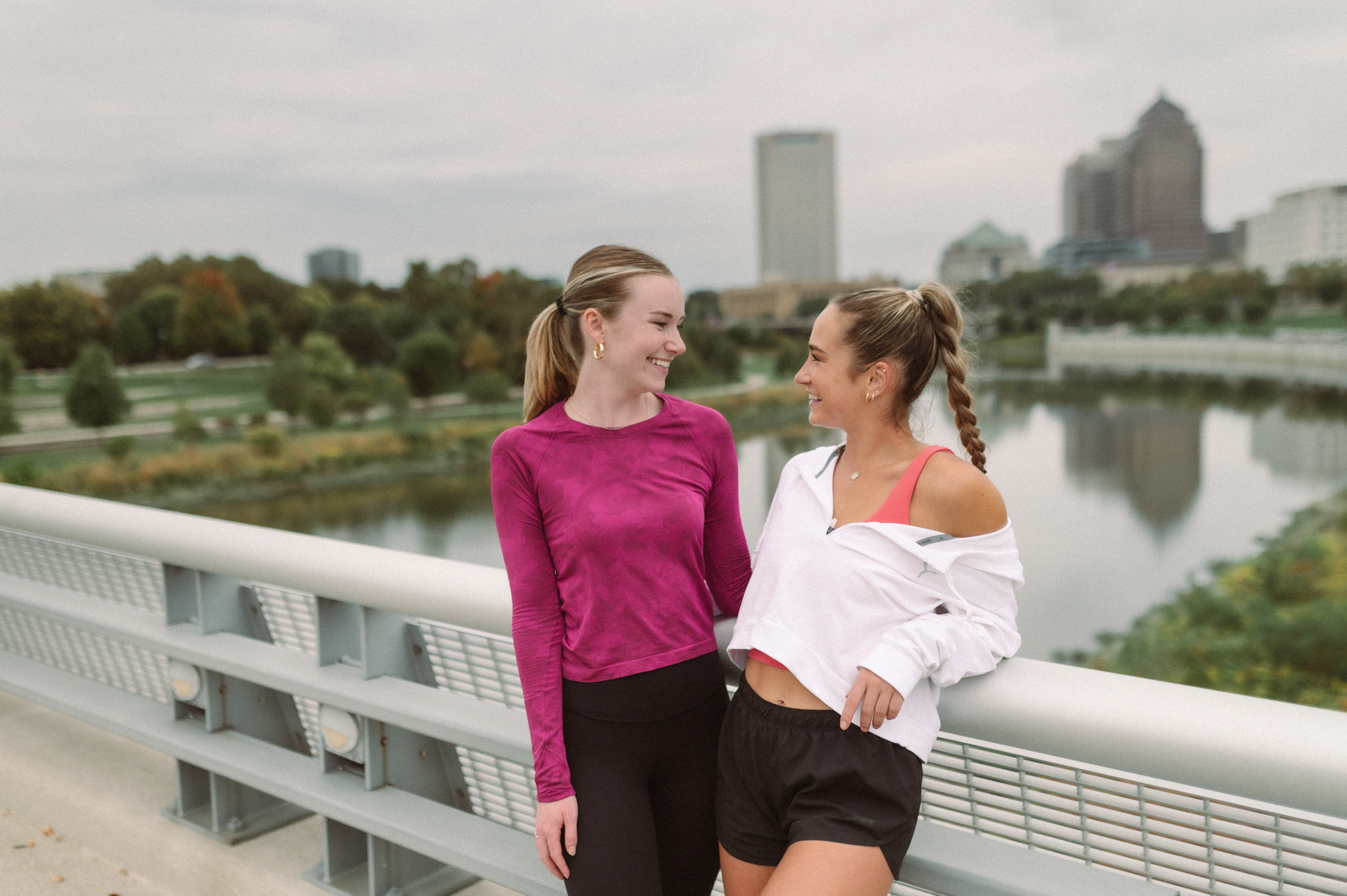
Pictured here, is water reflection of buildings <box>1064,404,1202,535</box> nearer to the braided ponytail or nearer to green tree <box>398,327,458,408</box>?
green tree <box>398,327,458,408</box>

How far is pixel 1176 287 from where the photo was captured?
7469cm

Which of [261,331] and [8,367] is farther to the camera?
[261,331]

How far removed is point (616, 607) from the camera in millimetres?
1529

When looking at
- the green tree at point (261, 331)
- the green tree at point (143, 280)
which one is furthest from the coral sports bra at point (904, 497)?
the green tree at point (143, 280)

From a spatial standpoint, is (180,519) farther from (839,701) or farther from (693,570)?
(839,701)

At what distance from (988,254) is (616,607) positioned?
98.1 m

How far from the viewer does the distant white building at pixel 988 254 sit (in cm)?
9112

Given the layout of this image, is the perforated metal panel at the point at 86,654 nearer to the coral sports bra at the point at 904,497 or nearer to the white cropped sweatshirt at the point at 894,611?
the white cropped sweatshirt at the point at 894,611

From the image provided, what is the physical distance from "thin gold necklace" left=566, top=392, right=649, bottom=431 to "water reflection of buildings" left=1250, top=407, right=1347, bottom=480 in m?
56.5

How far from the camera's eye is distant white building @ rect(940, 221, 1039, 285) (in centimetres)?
A: 9112

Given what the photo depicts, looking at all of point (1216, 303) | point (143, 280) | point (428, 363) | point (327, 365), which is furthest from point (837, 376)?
point (1216, 303)

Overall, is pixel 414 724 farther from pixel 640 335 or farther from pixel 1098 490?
pixel 1098 490

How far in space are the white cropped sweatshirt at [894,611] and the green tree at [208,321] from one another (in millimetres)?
56638

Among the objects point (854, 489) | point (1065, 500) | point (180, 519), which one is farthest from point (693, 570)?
point (1065, 500)
